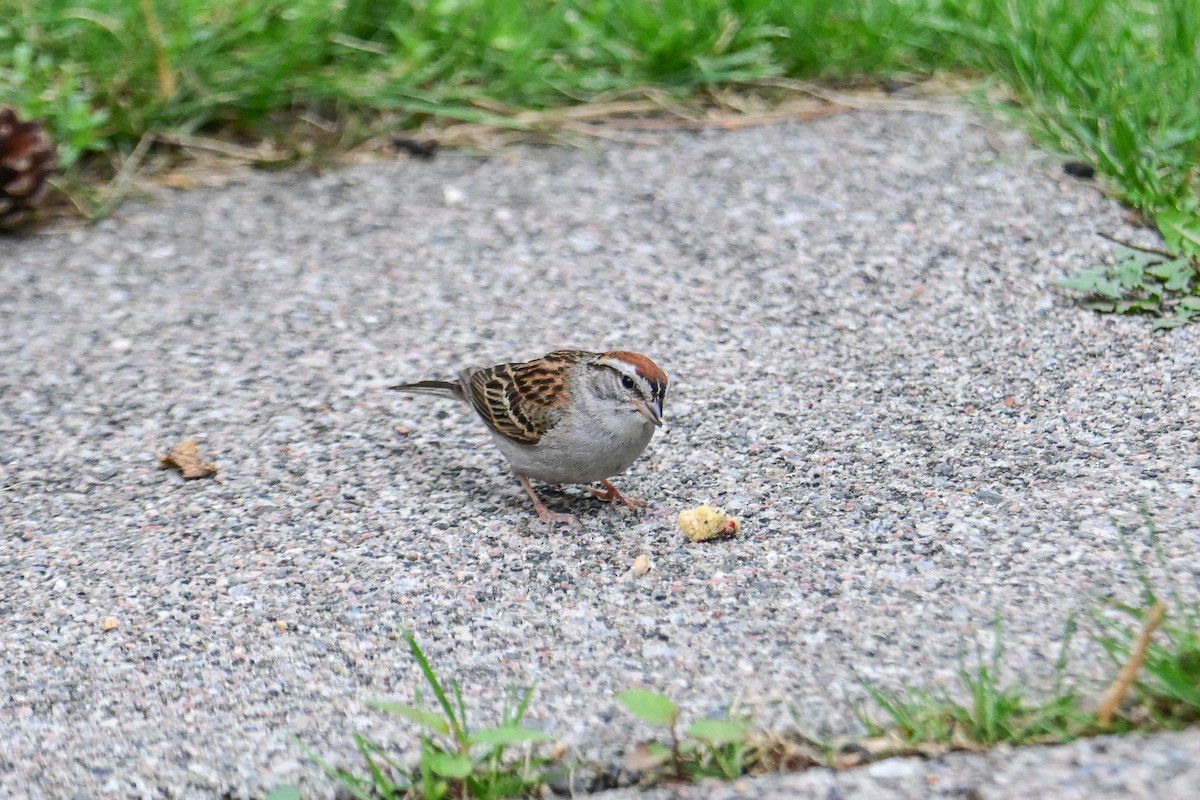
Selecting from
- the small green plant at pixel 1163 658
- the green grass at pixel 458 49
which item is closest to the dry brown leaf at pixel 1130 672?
the small green plant at pixel 1163 658

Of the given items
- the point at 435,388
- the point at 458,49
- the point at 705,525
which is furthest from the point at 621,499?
the point at 458,49

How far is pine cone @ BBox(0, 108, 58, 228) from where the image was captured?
239 inches

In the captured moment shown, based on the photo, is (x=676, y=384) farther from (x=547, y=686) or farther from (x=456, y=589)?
(x=547, y=686)

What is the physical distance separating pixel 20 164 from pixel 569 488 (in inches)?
119

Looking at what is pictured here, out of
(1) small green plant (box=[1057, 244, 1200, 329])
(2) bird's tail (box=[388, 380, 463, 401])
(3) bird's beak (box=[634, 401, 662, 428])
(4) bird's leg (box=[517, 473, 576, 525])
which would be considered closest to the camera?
(3) bird's beak (box=[634, 401, 662, 428])

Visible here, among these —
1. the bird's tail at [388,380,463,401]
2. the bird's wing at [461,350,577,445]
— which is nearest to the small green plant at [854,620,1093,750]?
the bird's wing at [461,350,577,445]

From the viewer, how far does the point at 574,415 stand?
4.22 meters

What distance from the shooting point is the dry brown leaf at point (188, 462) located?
177 inches

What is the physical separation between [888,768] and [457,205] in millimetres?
4005

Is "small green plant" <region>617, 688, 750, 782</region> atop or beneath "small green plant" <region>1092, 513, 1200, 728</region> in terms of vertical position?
beneath

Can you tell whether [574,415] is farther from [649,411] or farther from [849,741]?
[849,741]

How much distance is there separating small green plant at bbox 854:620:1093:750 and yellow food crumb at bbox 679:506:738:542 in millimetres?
983

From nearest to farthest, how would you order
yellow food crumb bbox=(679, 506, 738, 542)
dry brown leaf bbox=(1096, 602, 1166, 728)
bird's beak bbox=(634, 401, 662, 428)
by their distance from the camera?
dry brown leaf bbox=(1096, 602, 1166, 728) < yellow food crumb bbox=(679, 506, 738, 542) < bird's beak bbox=(634, 401, 662, 428)

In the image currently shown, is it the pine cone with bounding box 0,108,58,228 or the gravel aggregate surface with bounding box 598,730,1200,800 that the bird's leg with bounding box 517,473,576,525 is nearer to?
the gravel aggregate surface with bounding box 598,730,1200,800
